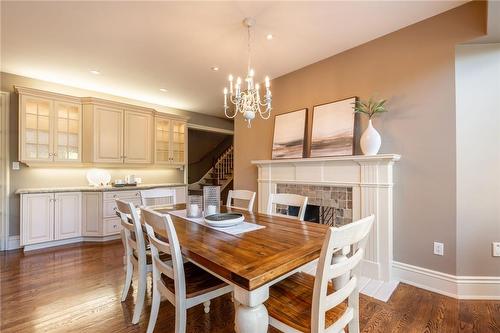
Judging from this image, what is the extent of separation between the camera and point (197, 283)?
1503mm

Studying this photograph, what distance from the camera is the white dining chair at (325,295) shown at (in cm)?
96

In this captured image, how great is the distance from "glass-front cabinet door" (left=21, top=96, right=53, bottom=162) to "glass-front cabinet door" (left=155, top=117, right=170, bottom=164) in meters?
1.69

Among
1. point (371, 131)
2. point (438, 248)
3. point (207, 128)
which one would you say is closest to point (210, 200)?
point (371, 131)

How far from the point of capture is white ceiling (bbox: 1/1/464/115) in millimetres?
2131

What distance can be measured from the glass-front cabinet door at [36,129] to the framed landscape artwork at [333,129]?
402 centimetres

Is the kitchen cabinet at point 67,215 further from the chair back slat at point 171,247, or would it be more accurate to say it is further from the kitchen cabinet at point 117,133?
the chair back slat at point 171,247

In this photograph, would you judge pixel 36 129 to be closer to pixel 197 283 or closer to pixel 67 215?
pixel 67 215

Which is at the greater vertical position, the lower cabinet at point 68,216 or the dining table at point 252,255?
the dining table at point 252,255

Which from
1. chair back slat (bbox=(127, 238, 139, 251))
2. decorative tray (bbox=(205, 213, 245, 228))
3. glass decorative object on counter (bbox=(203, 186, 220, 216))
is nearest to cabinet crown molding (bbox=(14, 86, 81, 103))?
chair back slat (bbox=(127, 238, 139, 251))

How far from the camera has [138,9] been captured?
213cm

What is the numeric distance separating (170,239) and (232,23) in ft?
6.96

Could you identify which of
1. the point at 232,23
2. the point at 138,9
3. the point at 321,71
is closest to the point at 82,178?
the point at 138,9

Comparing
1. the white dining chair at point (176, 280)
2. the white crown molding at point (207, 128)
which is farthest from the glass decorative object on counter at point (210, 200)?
the white crown molding at point (207, 128)

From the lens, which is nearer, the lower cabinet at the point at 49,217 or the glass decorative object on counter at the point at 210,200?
the glass decorative object on counter at the point at 210,200
